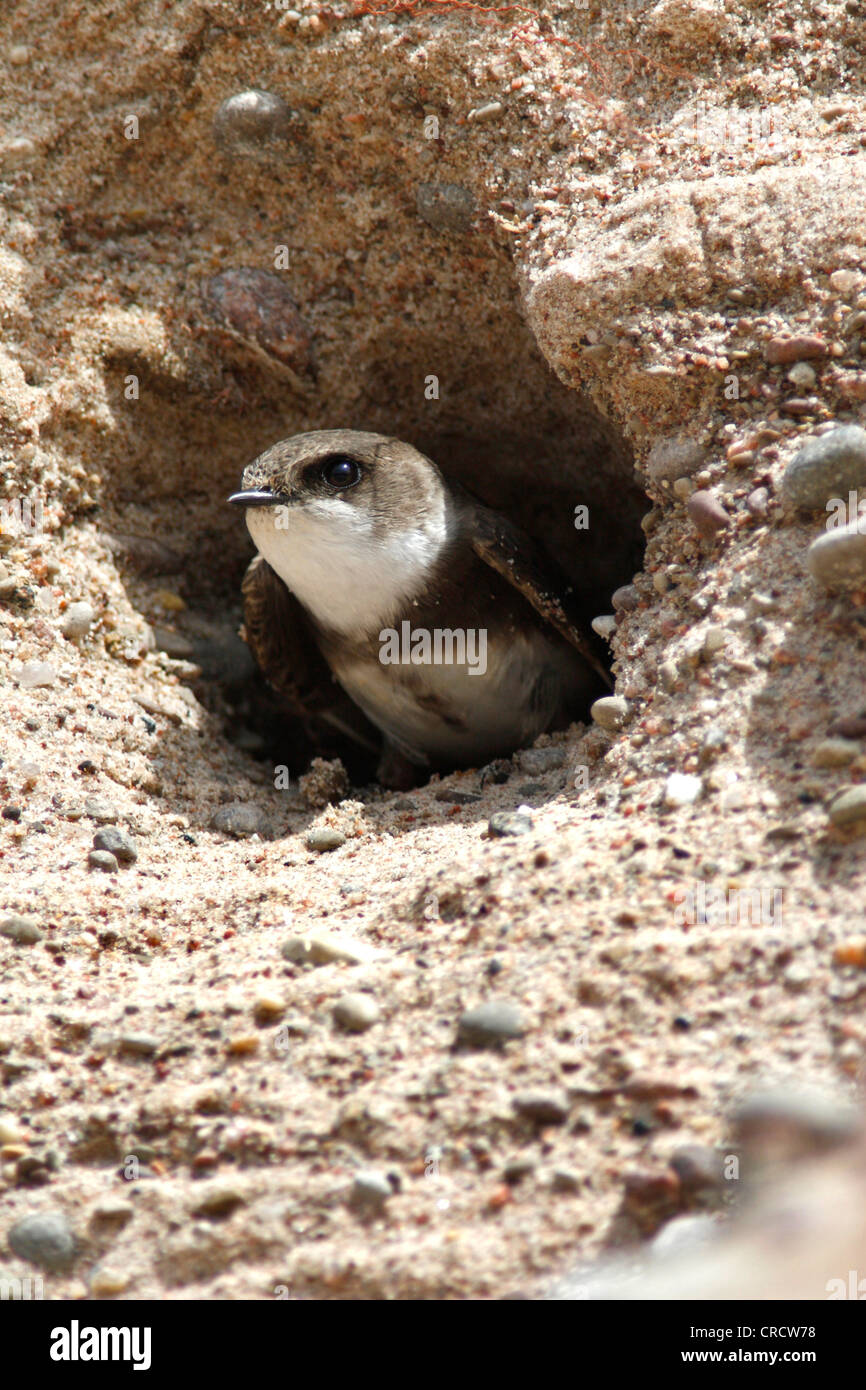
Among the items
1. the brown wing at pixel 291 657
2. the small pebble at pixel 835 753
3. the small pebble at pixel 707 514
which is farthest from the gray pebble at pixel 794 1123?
the brown wing at pixel 291 657

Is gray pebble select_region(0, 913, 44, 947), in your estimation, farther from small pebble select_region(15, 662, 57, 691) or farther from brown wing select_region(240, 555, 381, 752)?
brown wing select_region(240, 555, 381, 752)

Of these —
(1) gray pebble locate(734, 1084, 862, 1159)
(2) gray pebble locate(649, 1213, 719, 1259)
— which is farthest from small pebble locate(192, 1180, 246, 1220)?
(1) gray pebble locate(734, 1084, 862, 1159)

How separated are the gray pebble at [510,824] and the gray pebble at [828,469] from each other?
3.22ft

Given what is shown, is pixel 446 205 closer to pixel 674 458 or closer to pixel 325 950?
pixel 674 458

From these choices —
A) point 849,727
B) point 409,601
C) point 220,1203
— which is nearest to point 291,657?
point 409,601

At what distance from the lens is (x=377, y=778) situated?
475 centimetres

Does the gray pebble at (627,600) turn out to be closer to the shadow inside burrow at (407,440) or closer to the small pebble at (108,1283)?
the shadow inside burrow at (407,440)

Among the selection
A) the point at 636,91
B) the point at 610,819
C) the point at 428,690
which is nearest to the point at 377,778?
the point at 428,690

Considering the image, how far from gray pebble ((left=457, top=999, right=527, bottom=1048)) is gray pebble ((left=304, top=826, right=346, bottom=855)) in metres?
1.15

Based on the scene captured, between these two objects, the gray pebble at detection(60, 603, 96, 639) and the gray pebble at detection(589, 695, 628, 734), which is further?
the gray pebble at detection(60, 603, 96, 639)

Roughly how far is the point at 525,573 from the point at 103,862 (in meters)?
1.65

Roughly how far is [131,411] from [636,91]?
196 cm

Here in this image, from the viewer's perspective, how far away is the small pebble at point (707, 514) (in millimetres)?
2881

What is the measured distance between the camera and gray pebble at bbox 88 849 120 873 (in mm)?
2961
